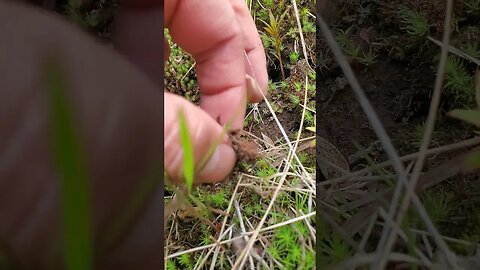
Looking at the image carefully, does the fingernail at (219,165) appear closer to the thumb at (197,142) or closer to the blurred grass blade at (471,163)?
the thumb at (197,142)

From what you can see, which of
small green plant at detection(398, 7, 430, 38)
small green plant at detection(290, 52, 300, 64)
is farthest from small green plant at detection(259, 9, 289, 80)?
small green plant at detection(398, 7, 430, 38)

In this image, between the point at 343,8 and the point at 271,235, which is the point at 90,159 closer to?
the point at 271,235

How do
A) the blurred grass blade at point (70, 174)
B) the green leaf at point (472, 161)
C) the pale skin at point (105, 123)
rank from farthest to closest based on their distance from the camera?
the green leaf at point (472, 161) → the pale skin at point (105, 123) → the blurred grass blade at point (70, 174)

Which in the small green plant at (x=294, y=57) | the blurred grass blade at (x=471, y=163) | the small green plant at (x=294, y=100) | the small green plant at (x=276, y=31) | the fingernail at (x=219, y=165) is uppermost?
the small green plant at (x=276, y=31)

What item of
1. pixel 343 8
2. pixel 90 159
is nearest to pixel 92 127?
pixel 90 159

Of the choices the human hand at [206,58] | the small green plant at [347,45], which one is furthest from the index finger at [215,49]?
the small green plant at [347,45]

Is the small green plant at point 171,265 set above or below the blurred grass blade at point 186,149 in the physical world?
below

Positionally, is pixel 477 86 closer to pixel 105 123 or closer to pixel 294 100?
pixel 294 100

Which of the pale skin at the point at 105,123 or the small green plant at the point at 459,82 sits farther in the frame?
the small green plant at the point at 459,82

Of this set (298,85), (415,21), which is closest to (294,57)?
(298,85)
